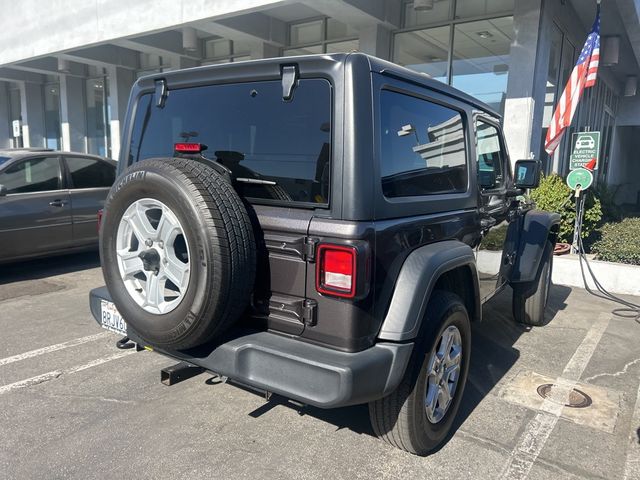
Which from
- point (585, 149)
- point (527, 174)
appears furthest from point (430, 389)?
point (585, 149)

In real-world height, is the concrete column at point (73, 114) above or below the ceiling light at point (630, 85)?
below

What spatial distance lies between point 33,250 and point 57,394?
3.46 m

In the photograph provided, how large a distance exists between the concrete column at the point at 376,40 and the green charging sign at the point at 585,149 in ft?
14.0

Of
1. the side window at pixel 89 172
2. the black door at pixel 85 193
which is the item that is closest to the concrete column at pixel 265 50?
the side window at pixel 89 172

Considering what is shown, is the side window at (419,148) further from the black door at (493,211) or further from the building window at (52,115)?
the building window at (52,115)

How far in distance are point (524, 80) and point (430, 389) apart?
7010mm

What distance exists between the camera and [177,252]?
7.64 ft

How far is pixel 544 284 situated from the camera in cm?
474

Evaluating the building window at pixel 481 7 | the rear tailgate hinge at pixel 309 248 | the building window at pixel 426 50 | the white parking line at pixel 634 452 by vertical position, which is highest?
the building window at pixel 481 7

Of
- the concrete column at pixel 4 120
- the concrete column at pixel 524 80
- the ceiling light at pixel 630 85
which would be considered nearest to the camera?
the concrete column at pixel 524 80

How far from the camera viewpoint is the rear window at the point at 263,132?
2.28m

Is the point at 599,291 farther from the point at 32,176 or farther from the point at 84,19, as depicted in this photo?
the point at 84,19

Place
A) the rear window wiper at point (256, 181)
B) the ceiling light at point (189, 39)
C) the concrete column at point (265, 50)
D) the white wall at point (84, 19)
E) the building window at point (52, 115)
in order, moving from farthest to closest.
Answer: the building window at point (52, 115) → the concrete column at point (265, 50) → the ceiling light at point (189, 39) → the white wall at point (84, 19) → the rear window wiper at point (256, 181)

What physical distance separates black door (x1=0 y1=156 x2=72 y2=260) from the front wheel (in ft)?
16.9
